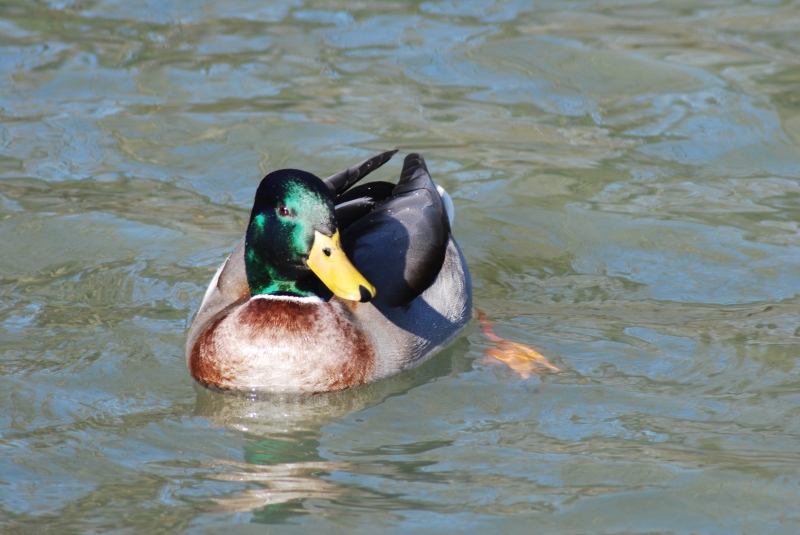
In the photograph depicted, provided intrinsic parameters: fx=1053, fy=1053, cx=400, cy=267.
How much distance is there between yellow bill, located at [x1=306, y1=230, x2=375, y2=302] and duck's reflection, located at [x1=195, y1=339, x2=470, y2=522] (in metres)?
0.63

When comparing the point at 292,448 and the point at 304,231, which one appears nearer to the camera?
the point at 292,448

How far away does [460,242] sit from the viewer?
7.23 metres

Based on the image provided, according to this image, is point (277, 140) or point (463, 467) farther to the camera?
point (277, 140)

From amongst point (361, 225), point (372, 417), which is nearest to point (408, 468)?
point (372, 417)

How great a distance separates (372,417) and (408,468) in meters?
0.59

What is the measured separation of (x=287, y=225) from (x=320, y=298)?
0.55 metres

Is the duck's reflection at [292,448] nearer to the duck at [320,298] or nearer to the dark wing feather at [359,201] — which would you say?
the duck at [320,298]

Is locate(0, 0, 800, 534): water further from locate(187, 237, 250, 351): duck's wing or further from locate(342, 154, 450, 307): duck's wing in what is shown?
locate(342, 154, 450, 307): duck's wing

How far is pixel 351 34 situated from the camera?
410 inches

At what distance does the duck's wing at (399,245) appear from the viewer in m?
5.65

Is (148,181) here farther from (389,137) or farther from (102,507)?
Answer: (102,507)

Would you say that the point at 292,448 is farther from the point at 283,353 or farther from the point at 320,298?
the point at 320,298

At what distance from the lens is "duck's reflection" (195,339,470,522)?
4.44m

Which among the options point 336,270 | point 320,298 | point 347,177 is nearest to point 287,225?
point 336,270
